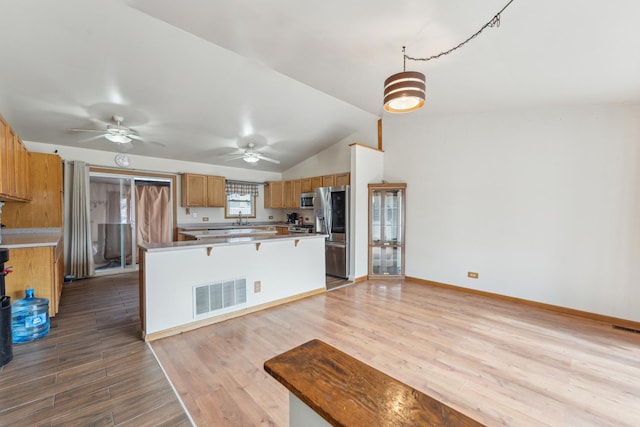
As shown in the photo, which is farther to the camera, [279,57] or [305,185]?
[305,185]

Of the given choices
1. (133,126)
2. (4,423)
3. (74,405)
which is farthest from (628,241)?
(133,126)

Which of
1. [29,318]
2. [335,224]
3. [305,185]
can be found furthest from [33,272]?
[305,185]

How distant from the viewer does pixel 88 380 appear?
6.59 feet

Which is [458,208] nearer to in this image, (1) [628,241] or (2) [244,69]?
(1) [628,241]

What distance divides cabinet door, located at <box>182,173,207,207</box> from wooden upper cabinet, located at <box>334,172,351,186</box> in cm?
291

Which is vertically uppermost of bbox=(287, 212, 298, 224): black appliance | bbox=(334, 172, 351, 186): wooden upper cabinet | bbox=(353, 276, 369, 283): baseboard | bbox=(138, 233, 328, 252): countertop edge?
bbox=(334, 172, 351, 186): wooden upper cabinet

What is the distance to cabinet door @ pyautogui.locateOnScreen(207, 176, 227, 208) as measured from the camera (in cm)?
596

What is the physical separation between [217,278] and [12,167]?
252 cm

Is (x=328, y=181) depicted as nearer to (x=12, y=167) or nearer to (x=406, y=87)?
(x=406, y=87)

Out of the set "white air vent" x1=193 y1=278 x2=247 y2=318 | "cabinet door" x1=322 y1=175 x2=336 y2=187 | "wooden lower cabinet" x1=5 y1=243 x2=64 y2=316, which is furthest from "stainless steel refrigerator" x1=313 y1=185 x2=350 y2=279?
"wooden lower cabinet" x1=5 y1=243 x2=64 y2=316

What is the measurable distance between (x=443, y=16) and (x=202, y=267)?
3.35 m

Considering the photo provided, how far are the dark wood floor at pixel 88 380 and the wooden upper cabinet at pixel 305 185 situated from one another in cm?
404

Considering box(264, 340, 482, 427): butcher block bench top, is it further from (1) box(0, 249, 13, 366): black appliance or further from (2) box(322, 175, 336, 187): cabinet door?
(2) box(322, 175, 336, 187): cabinet door

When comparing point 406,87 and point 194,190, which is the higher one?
point 406,87
